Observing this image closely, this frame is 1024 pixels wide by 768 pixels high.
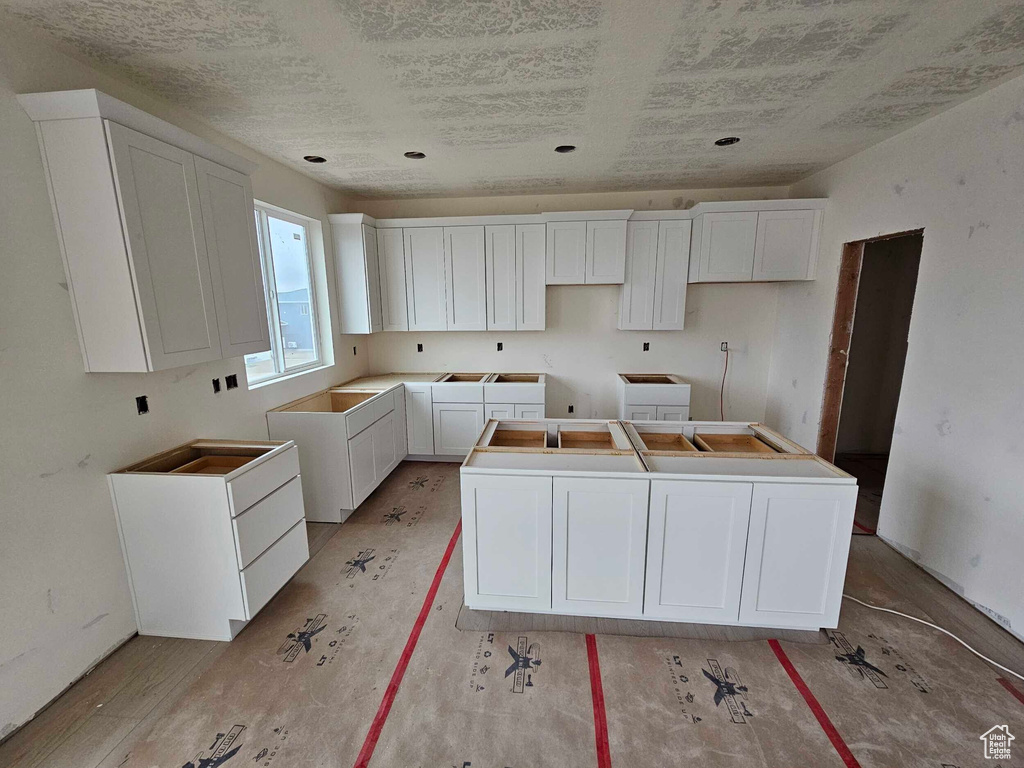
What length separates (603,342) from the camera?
4363 mm

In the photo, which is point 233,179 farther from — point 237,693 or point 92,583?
point 237,693

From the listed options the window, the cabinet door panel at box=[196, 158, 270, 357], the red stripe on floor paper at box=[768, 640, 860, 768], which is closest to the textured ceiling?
the cabinet door panel at box=[196, 158, 270, 357]

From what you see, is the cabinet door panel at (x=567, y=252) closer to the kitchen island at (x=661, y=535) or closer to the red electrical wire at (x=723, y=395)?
the red electrical wire at (x=723, y=395)

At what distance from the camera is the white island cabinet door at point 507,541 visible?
1.93m

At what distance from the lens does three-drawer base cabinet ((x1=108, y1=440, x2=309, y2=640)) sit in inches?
72.9

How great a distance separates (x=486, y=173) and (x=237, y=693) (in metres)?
3.66

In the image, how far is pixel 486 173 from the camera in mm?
3402

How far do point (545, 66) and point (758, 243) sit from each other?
275cm

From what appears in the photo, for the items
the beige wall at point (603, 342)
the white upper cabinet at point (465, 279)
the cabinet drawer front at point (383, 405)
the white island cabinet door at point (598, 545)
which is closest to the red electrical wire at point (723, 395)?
the beige wall at point (603, 342)

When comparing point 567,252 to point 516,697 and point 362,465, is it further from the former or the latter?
point 516,697

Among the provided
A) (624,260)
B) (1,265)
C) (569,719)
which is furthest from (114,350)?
(624,260)

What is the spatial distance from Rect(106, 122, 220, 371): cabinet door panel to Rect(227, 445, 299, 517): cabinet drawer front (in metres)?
0.61

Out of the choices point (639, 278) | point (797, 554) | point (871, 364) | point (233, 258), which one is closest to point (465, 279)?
point (639, 278)

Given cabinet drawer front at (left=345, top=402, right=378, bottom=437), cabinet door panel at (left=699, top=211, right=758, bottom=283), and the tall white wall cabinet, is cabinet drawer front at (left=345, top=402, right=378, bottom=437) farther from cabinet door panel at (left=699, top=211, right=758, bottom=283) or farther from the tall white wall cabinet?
cabinet door panel at (left=699, top=211, right=758, bottom=283)
